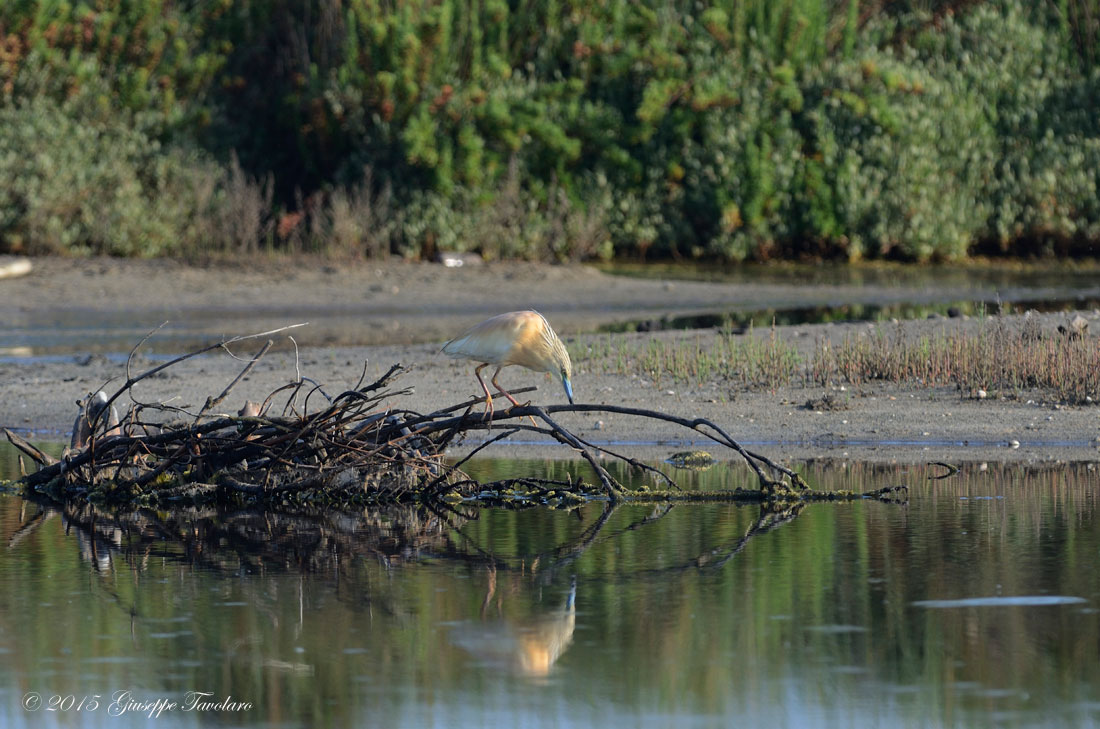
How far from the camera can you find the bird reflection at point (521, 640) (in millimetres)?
5250

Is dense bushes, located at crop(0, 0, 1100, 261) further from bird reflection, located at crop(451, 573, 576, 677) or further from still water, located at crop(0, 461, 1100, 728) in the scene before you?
bird reflection, located at crop(451, 573, 576, 677)

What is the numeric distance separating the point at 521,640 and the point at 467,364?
8496mm

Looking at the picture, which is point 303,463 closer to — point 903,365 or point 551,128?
point 903,365

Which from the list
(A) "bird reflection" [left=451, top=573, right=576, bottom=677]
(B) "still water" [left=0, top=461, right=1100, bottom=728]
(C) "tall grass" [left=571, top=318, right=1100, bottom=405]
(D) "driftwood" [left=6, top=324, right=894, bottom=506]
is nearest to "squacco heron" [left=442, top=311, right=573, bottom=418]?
(D) "driftwood" [left=6, top=324, right=894, bottom=506]

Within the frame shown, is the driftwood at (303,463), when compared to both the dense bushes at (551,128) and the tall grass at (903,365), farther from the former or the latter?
the dense bushes at (551,128)

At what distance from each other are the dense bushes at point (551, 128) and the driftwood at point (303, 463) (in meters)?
14.4

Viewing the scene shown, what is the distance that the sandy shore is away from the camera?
10.9m

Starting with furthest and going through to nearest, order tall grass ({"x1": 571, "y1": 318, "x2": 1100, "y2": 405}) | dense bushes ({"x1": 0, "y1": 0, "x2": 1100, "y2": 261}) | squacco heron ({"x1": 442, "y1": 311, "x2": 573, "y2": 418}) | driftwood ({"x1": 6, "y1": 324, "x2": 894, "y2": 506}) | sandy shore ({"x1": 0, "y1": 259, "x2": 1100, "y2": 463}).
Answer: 1. dense bushes ({"x1": 0, "y1": 0, "x2": 1100, "y2": 261})
2. tall grass ({"x1": 571, "y1": 318, "x2": 1100, "y2": 405})
3. sandy shore ({"x1": 0, "y1": 259, "x2": 1100, "y2": 463})
4. driftwood ({"x1": 6, "y1": 324, "x2": 894, "y2": 506})
5. squacco heron ({"x1": 442, "y1": 311, "x2": 573, "y2": 418})

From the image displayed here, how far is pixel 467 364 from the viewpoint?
551 inches

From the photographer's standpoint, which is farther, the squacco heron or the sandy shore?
the sandy shore

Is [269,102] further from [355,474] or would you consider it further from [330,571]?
[330,571]

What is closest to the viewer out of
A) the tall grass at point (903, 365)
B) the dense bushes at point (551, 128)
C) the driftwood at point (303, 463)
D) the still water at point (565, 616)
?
the still water at point (565, 616)

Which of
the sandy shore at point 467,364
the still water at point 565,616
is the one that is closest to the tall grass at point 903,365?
the sandy shore at point 467,364

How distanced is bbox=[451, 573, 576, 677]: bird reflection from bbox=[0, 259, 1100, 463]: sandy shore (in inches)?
179
